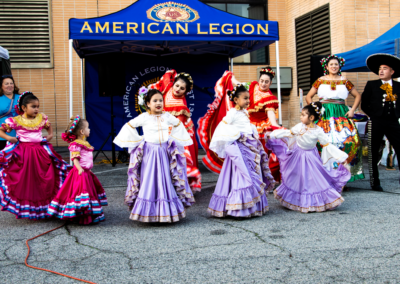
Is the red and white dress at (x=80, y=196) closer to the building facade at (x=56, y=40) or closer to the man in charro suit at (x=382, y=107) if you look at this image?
the man in charro suit at (x=382, y=107)

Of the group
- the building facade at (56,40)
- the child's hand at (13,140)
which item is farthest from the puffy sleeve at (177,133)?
the building facade at (56,40)

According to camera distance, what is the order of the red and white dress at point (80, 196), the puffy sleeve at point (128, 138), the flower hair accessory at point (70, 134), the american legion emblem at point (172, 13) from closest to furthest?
1. the red and white dress at point (80, 196)
2. the puffy sleeve at point (128, 138)
3. the flower hair accessory at point (70, 134)
4. the american legion emblem at point (172, 13)

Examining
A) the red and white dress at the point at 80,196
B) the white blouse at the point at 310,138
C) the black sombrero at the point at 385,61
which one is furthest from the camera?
the black sombrero at the point at 385,61

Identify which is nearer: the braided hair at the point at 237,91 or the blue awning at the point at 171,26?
the braided hair at the point at 237,91

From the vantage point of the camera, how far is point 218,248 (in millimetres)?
3547

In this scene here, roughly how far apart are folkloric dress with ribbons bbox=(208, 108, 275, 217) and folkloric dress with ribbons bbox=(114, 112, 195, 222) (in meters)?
0.38

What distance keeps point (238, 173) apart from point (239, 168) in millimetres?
55

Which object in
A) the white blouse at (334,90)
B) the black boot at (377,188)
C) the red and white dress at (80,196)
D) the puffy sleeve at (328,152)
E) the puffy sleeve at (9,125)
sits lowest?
the black boot at (377,188)

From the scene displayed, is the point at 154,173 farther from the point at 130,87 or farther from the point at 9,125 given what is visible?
the point at 130,87

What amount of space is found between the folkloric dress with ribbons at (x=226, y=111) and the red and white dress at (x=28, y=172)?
2102 mm

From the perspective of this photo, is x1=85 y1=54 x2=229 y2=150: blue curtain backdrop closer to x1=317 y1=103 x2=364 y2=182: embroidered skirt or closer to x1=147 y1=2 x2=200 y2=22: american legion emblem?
x1=147 y1=2 x2=200 y2=22: american legion emblem

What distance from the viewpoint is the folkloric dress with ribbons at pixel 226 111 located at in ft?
20.0

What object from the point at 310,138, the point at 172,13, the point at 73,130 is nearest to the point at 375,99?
the point at 310,138

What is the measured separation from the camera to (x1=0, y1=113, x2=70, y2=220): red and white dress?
460 centimetres
